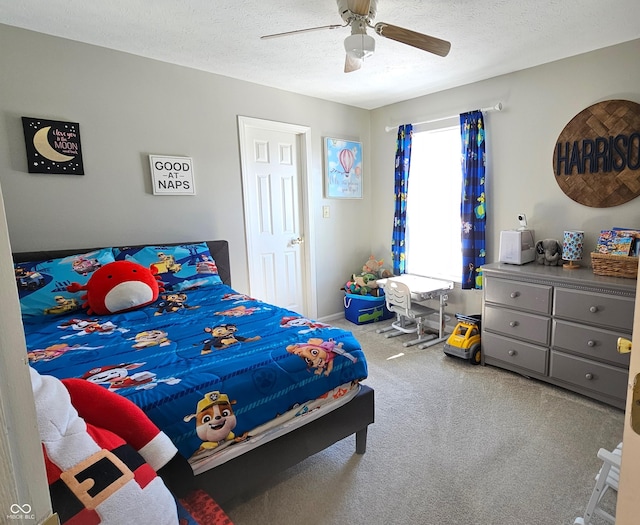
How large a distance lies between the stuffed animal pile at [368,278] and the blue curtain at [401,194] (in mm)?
178

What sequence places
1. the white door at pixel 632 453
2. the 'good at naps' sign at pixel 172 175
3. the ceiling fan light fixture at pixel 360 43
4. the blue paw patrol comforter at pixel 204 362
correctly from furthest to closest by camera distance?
the 'good at naps' sign at pixel 172 175
the ceiling fan light fixture at pixel 360 43
the blue paw patrol comforter at pixel 204 362
the white door at pixel 632 453

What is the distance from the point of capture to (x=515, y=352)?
107 inches

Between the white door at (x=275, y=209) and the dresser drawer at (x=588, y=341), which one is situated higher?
the white door at (x=275, y=209)

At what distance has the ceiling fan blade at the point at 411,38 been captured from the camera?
1.90 meters

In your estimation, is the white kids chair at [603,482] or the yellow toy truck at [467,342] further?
the yellow toy truck at [467,342]

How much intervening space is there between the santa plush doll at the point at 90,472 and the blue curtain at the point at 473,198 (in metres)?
3.06

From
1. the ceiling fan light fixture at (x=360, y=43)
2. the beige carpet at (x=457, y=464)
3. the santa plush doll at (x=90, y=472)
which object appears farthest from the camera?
the ceiling fan light fixture at (x=360, y=43)

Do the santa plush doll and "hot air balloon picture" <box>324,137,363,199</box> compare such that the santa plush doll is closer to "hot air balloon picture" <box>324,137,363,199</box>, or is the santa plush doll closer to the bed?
the bed

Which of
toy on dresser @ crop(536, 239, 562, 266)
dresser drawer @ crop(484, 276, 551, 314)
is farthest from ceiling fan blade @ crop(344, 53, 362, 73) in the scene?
toy on dresser @ crop(536, 239, 562, 266)

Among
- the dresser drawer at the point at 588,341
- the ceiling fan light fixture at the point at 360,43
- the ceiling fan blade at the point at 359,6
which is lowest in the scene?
the dresser drawer at the point at 588,341

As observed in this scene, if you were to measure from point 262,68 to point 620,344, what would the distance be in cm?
300

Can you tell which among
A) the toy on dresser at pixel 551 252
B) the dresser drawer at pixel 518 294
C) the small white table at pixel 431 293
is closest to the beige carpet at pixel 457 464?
the dresser drawer at pixel 518 294

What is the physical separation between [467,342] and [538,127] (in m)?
1.83

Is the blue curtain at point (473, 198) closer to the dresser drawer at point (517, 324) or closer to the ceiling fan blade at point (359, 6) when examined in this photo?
the dresser drawer at point (517, 324)
